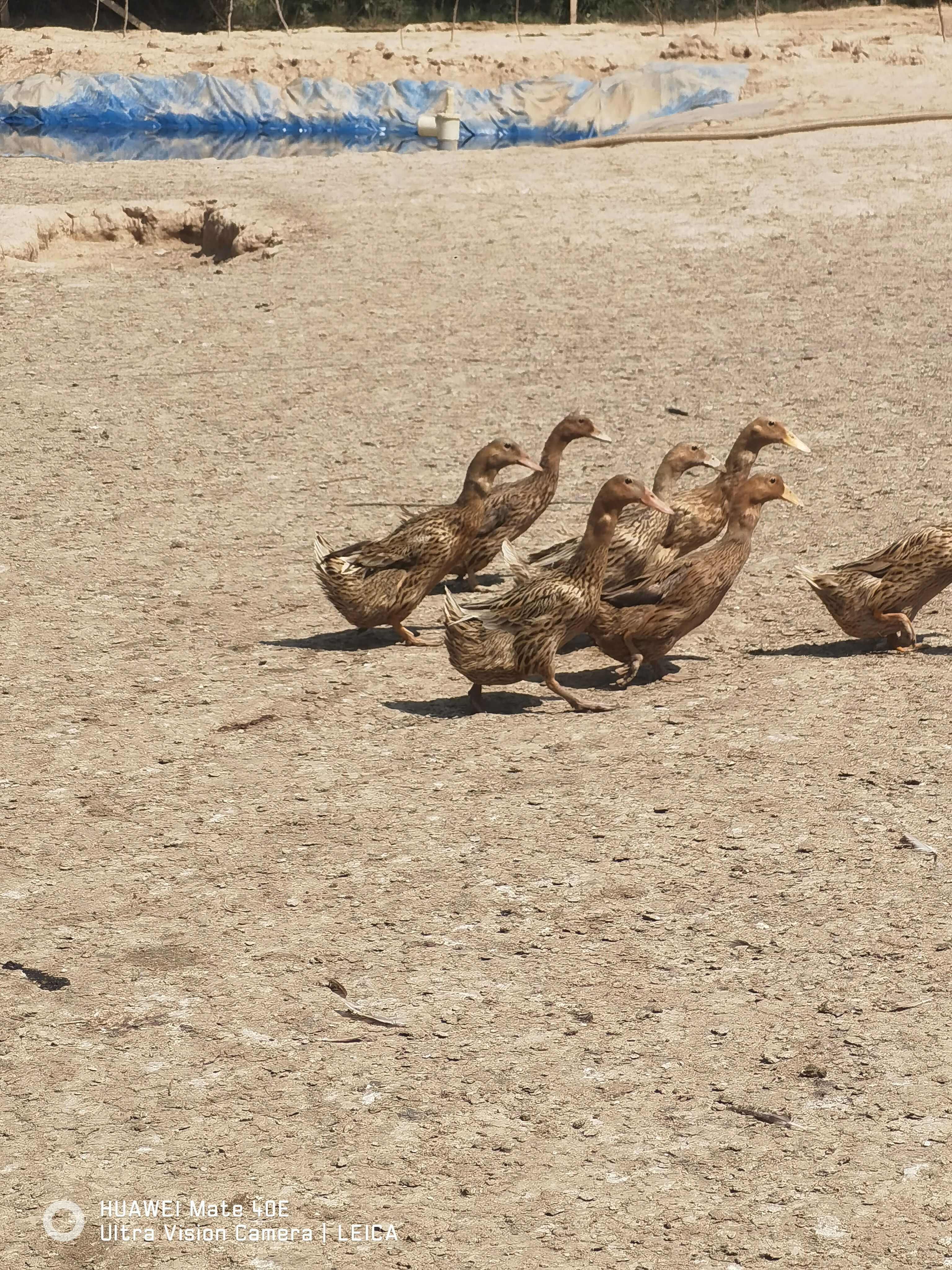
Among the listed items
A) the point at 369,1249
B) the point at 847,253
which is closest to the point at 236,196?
the point at 847,253

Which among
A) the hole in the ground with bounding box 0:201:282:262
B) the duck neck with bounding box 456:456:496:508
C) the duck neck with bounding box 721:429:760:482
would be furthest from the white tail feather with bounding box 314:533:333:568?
the hole in the ground with bounding box 0:201:282:262

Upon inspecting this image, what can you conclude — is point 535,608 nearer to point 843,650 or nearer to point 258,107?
→ point 843,650

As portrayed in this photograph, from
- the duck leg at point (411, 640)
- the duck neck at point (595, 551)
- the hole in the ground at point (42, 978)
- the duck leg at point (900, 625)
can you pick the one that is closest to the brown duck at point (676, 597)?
the duck neck at point (595, 551)

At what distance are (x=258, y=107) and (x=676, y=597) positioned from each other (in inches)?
859

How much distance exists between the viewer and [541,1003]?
3.87 metres

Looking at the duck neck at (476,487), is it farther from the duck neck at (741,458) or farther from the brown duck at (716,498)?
the duck neck at (741,458)

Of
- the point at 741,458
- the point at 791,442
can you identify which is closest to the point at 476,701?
the point at 741,458

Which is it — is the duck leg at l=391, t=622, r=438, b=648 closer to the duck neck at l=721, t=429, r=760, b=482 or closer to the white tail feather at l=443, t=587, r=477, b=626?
the white tail feather at l=443, t=587, r=477, b=626

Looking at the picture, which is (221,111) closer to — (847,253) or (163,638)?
(847,253)

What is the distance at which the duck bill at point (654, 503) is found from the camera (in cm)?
579

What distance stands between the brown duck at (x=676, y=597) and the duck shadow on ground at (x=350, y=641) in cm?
90

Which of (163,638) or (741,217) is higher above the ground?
(741,217)

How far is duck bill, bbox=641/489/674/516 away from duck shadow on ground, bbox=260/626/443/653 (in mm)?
1159

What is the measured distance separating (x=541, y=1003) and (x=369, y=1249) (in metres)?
0.89
